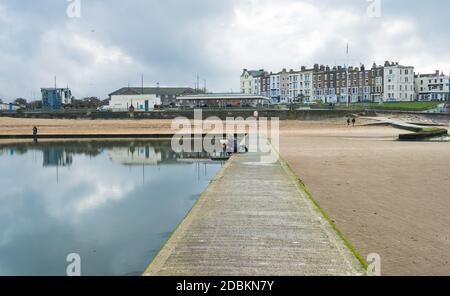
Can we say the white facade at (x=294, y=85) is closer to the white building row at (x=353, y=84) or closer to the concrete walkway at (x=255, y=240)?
the white building row at (x=353, y=84)

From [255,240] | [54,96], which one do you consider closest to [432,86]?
[54,96]

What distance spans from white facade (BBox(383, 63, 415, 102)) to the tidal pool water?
91368mm

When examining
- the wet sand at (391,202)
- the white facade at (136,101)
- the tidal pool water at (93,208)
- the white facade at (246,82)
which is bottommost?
the tidal pool water at (93,208)

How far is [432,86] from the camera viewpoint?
132m

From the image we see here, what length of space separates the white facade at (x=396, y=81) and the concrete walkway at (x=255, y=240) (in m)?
107

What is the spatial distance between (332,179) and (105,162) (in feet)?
59.5

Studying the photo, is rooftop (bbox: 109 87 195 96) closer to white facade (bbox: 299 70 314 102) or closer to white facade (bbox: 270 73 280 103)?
white facade (bbox: 270 73 280 103)

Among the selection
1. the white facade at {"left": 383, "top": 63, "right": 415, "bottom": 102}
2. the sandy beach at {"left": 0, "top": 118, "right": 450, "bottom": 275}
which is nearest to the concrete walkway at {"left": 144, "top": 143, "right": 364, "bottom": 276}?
the sandy beach at {"left": 0, "top": 118, "right": 450, "bottom": 275}

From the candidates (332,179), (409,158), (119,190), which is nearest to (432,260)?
(332,179)

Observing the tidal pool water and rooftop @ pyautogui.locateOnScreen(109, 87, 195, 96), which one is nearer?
the tidal pool water

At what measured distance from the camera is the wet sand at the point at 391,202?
884 centimetres

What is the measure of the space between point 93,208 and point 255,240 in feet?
31.0

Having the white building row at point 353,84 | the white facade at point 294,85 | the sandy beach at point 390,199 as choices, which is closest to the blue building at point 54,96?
the white building row at point 353,84

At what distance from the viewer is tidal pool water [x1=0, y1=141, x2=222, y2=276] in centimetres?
1069
